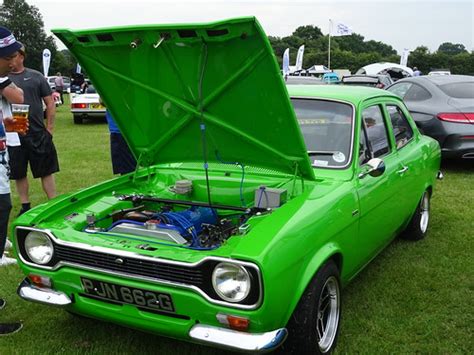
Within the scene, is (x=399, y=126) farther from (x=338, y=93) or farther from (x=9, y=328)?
(x=9, y=328)

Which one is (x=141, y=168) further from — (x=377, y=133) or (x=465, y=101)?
(x=465, y=101)

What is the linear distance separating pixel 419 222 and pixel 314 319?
8.66 feet

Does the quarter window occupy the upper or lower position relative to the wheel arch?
upper

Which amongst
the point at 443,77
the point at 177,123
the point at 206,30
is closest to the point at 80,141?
the point at 443,77

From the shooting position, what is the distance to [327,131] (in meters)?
3.73

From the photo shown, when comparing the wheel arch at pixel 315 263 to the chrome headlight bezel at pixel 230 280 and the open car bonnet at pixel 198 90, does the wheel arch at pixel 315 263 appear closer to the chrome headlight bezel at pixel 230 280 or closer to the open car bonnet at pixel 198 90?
the chrome headlight bezel at pixel 230 280

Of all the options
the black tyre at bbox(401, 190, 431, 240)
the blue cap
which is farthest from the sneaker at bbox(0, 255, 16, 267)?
the black tyre at bbox(401, 190, 431, 240)

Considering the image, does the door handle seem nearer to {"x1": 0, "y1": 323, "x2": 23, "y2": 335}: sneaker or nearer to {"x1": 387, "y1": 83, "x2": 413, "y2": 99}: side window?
{"x1": 0, "y1": 323, "x2": 23, "y2": 335}: sneaker

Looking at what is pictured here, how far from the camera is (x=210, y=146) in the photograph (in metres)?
3.50

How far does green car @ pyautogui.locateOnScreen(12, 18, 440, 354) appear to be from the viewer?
246 cm

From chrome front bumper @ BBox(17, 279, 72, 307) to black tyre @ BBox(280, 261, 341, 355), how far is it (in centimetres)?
126

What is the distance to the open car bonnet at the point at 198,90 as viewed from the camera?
2748 millimetres

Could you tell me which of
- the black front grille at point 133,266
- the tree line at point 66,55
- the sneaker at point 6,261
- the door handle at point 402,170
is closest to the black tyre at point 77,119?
the sneaker at point 6,261

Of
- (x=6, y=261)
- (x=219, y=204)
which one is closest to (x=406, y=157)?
(x=219, y=204)
